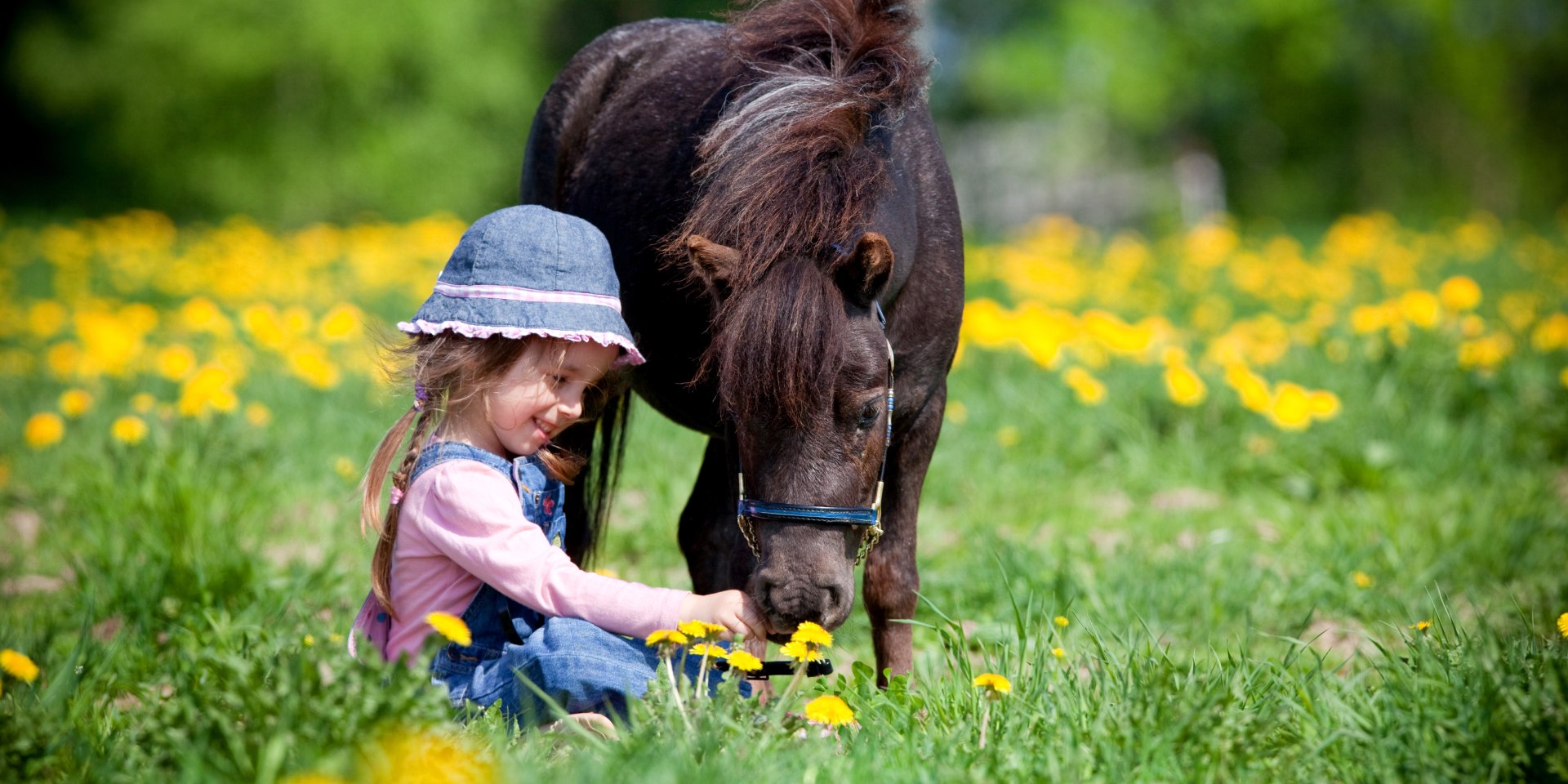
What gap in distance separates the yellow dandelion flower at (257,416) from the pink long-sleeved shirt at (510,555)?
10.1ft

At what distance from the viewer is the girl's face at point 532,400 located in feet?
8.19

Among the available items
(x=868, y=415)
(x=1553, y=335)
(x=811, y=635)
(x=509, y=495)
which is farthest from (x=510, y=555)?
(x=1553, y=335)

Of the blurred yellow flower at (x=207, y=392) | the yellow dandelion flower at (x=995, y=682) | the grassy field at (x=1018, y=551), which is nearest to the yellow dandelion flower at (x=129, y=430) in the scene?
the grassy field at (x=1018, y=551)

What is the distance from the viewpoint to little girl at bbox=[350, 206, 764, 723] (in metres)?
2.39

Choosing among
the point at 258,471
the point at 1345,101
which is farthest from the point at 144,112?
the point at 1345,101

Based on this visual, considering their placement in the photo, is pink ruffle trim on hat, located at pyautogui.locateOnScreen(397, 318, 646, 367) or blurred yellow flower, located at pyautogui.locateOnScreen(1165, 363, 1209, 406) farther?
blurred yellow flower, located at pyautogui.locateOnScreen(1165, 363, 1209, 406)

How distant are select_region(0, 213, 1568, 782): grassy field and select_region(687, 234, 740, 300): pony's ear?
0.83m

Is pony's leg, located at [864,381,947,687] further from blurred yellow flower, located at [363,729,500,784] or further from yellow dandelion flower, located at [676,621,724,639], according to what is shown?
blurred yellow flower, located at [363,729,500,784]

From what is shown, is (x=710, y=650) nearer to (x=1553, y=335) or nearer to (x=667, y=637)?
(x=667, y=637)

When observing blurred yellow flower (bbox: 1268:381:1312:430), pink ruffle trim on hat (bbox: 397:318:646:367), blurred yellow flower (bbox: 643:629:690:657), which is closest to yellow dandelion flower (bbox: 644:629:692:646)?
blurred yellow flower (bbox: 643:629:690:657)

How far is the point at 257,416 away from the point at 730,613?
11.9ft

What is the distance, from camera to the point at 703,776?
1825 millimetres

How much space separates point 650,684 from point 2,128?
2840 centimetres

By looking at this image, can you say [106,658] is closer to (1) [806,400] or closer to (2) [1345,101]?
(1) [806,400]
